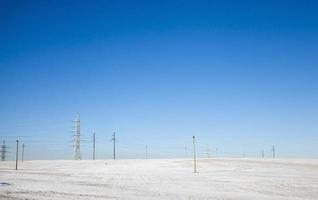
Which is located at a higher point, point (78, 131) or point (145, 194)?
point (78, 131)

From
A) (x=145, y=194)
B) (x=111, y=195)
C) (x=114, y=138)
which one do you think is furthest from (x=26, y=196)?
(x=114, y=138)

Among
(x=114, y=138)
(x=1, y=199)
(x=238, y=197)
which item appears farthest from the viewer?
(x=114, y=138)

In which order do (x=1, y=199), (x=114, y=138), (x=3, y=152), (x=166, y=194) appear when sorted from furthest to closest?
(x=3, y=152) < (x=114, y=138) < (x=166, y=194) < (x=1, y=199)

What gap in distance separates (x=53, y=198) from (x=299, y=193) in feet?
43.9

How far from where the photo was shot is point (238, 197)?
1819 cm

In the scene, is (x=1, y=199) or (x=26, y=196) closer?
(x=1, y=199)

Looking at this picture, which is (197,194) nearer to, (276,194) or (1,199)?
(276,194)

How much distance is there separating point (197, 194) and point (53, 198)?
755cm

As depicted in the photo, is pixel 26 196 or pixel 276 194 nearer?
pixel 26 196

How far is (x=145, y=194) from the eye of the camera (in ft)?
64.4

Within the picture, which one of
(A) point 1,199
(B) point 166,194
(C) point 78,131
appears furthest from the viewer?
(C) point 78,131

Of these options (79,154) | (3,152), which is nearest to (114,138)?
(79,154)

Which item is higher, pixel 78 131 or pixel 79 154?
pixel 78 131

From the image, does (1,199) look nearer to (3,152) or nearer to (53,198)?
(53,198)
